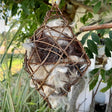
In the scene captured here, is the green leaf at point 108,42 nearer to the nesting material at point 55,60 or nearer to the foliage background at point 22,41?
the foliage background at point 22,41

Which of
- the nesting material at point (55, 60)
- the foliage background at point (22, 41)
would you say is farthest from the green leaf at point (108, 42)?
the nesting material at point (55, 60)

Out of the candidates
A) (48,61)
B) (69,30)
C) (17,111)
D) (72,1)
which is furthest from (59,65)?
(72,1)

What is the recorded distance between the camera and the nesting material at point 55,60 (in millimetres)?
517

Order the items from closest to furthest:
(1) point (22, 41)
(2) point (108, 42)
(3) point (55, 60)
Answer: (3) point (55, 60), (2) point (108, 42), (1) point (22, 41)

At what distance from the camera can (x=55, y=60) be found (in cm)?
53

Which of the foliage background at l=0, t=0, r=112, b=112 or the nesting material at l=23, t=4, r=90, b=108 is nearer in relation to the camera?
the nesting material at l=23, t=4, r=90, b=108

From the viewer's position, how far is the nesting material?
517mm

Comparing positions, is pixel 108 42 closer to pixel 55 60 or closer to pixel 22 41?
pixel 55 60

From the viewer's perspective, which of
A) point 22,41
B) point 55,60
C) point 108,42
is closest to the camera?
point 55,60

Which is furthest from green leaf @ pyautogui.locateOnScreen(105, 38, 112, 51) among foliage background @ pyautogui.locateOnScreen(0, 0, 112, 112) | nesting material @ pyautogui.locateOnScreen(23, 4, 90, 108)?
nesting material @ pyautogui.locateOnScreen(23, 4, 90, 108)

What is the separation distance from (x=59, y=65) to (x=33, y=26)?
3.57 ft

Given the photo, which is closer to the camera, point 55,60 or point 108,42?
point 55,60

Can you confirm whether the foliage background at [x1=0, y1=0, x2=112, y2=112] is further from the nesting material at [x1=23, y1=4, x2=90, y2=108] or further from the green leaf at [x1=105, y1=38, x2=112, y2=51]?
the nesting material at [x1=23, y1=4, x2=90, y2=108]

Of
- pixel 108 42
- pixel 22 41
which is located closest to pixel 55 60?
pixel 108 42
